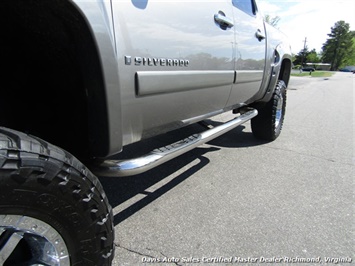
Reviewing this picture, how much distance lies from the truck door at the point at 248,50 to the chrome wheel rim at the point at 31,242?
2.21 metres

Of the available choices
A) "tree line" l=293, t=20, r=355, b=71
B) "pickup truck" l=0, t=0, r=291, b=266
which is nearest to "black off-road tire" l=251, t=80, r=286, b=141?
"pickup truck" l=0, t=0, r=291, b=266

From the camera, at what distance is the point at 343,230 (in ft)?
7.68

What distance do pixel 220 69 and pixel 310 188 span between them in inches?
66.4

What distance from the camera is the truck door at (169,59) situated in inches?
60.6

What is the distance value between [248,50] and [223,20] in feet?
2.51

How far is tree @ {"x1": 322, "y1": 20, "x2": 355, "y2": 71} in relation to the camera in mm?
85188

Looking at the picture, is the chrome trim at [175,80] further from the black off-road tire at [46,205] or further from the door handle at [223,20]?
the black off-road tire at [46,205]

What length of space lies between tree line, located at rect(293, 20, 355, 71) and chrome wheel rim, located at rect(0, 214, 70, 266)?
3583 inches

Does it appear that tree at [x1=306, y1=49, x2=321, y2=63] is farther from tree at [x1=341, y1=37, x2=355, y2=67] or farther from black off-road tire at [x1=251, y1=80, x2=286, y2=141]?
black off-road tire at [x1=251, y1=80, x2=286, y2=141]

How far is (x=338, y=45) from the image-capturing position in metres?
87.2

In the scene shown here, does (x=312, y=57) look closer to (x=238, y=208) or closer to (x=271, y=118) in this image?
(x=271, y=118)

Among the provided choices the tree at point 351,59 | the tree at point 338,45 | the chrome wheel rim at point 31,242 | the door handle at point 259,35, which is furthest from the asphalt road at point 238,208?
the tree at point 351,59

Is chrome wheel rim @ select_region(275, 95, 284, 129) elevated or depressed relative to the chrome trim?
depressed

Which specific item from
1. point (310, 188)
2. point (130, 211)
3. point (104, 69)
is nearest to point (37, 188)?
point (104, 69)
